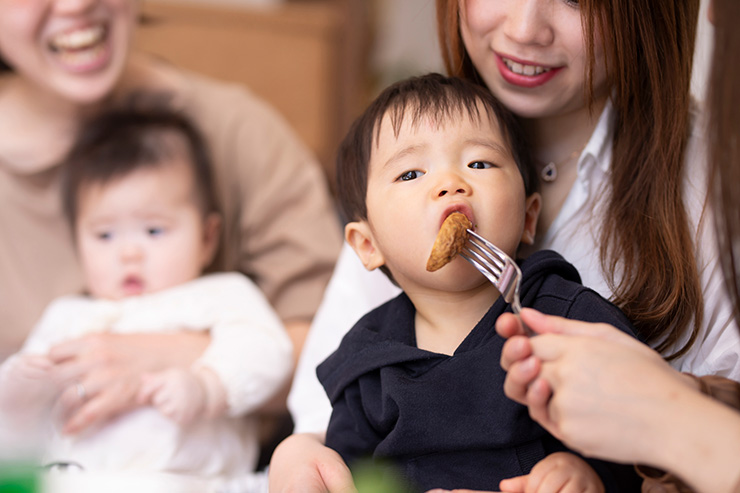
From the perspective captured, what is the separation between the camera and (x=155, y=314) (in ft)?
4.90

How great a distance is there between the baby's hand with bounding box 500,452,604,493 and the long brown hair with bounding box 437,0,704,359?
252 mm

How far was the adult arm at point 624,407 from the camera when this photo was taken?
0.71m

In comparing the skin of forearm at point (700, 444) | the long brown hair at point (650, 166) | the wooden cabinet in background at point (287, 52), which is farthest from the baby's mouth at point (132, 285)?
the wooden cabinet in background at point (287, 52)

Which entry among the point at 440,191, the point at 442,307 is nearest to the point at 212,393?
the point at 442,307

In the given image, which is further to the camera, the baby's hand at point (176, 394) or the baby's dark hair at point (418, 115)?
the baby's hand at point (176, 394)

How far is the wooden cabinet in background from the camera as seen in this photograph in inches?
113

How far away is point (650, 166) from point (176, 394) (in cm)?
85

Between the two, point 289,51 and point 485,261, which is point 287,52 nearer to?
point 289,51

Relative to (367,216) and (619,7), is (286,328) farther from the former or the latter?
(619,7)

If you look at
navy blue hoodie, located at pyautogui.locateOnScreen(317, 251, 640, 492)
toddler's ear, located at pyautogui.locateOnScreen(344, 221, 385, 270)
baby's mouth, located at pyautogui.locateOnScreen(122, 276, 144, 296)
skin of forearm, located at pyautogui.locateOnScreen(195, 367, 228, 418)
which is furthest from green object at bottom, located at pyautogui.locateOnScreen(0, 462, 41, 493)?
toddler's ear, located at pyautogui.locateOnScreen(344, 221, 385, 270)

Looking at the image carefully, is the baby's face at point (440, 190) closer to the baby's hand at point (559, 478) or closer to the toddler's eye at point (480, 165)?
the toddler's eye at point (480, 165)

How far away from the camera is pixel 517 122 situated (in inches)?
45.1

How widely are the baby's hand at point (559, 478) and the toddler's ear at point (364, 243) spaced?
374 millimetres

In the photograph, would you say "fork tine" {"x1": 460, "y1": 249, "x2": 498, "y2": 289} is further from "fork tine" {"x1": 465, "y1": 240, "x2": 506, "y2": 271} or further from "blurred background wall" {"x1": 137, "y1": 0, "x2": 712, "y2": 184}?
"blurred background wall" {"x1": 137, "y1": 0, "x2": 712, "y2": 184}
